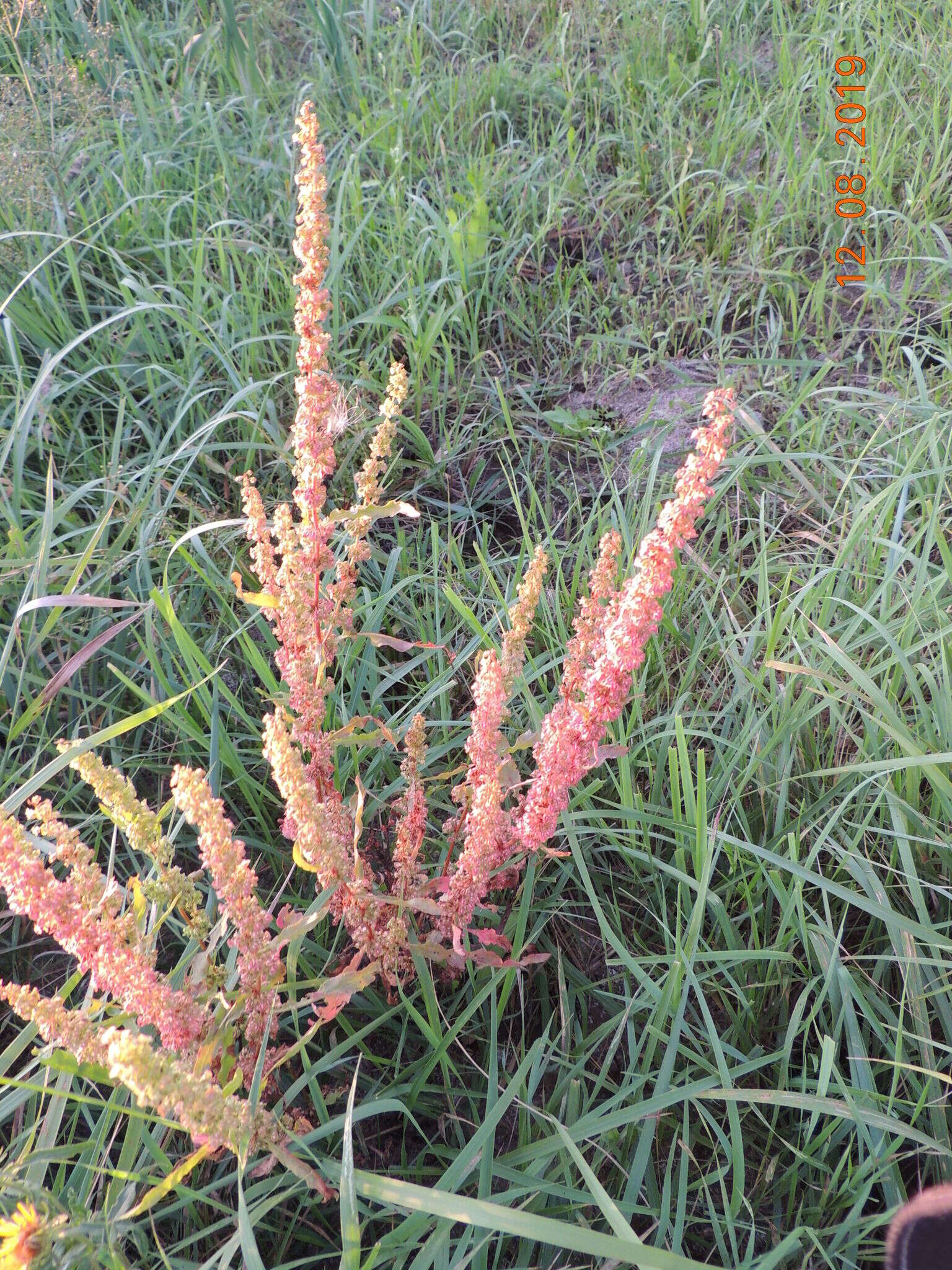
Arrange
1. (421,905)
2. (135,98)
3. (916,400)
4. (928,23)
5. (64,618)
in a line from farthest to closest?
(928,23) < (135,98) < (916,400) < (64,618) < (421,905)

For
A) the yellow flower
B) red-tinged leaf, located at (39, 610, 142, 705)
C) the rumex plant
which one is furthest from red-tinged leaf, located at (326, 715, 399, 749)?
the yellow flower

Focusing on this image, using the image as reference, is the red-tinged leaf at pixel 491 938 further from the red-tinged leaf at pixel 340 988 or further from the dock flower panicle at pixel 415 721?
the red-tinged leaf at pixel 340 988

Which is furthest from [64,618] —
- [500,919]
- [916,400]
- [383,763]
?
[916,400]

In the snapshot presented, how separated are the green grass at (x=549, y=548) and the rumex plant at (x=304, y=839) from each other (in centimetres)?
12

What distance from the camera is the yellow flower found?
0.93 m

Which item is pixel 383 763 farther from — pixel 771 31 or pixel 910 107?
pixel 771 31

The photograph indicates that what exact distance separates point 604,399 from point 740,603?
1.01 m

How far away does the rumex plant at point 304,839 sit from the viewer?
104 centimetres

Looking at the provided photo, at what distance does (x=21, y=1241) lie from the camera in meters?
0.93

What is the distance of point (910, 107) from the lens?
11.2 ft
